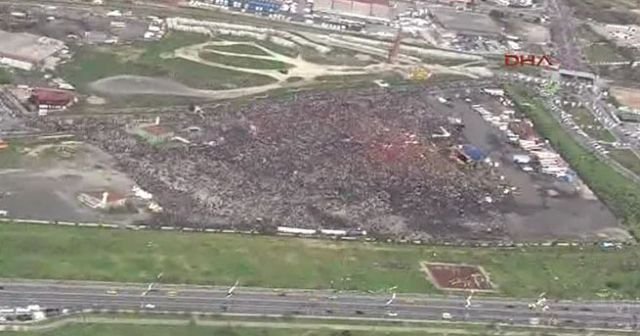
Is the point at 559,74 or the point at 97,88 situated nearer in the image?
the point at 97,88

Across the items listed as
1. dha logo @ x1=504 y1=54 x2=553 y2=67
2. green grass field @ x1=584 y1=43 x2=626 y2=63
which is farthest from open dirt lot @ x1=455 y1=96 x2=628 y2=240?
green grass field @ x1=584 y1=43 x2=626 y2=63

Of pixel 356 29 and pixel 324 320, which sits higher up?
pixel 356 29

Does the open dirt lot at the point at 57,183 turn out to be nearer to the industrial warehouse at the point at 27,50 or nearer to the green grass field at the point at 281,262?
the green grass field at the point at 281,262

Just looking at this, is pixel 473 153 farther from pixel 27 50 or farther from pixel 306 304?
pixel 27 50

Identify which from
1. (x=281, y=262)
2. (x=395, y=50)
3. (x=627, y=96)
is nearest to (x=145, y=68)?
(x=395, y=50)

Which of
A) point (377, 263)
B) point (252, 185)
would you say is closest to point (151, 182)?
point (252, 185)

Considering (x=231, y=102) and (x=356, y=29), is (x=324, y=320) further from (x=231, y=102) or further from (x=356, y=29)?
(x=356, y=29)
